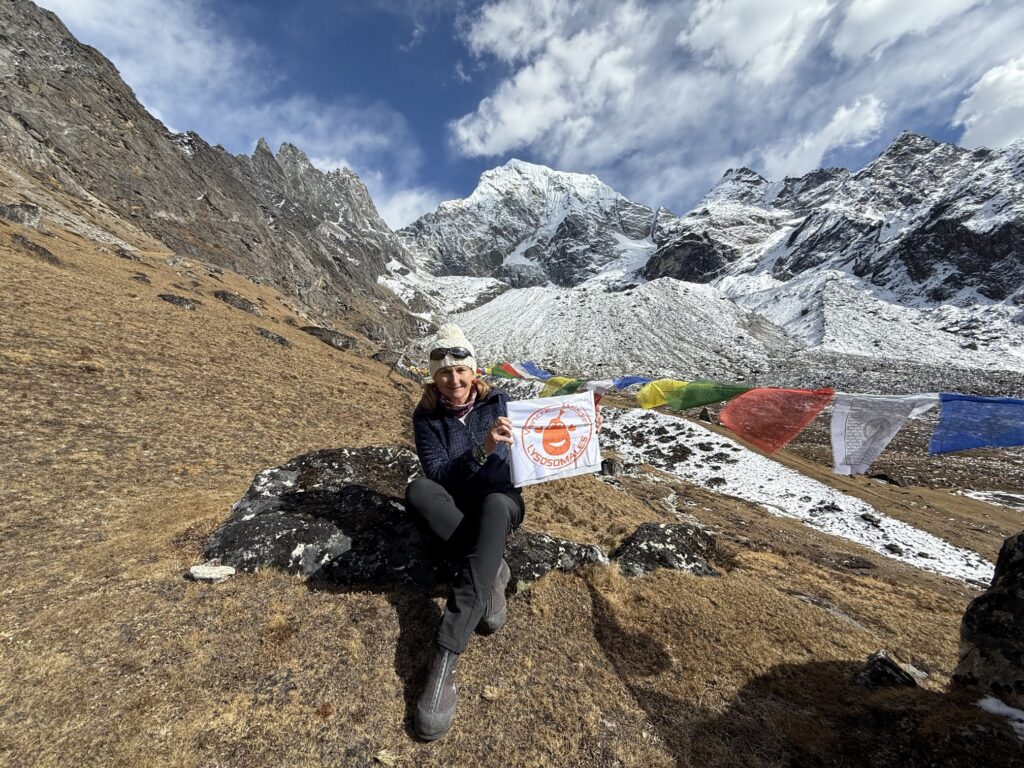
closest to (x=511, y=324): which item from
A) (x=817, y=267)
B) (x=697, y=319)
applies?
(x=697, y=319)

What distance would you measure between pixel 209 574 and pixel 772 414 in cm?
1004

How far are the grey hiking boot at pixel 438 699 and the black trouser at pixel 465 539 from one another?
0.10m

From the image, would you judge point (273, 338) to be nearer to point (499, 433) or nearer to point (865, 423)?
point (499, 433)

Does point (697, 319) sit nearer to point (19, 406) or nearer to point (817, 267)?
point (817, 267)

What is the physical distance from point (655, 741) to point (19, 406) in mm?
10749

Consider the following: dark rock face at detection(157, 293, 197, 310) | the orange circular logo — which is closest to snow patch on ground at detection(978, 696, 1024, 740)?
the orange circular logo

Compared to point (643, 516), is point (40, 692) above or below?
above

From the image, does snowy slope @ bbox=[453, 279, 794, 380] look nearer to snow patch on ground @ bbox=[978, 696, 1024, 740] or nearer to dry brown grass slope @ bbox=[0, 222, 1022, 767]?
dry brown grass slope @ bbox=[0, 222, 1022, 767]

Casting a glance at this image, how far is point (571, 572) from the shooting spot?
17.0 ft

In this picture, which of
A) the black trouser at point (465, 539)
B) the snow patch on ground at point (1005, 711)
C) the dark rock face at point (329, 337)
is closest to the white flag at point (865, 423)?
the snow patch on ground at point (1005, 711)

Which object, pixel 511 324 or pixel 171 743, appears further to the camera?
pixel 511 324

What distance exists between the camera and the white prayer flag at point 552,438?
4241mm

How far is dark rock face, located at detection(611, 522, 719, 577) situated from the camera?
18.6ft

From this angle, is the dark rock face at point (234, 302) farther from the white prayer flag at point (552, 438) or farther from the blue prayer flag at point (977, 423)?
the blue prayer flag at point (977, 423)
